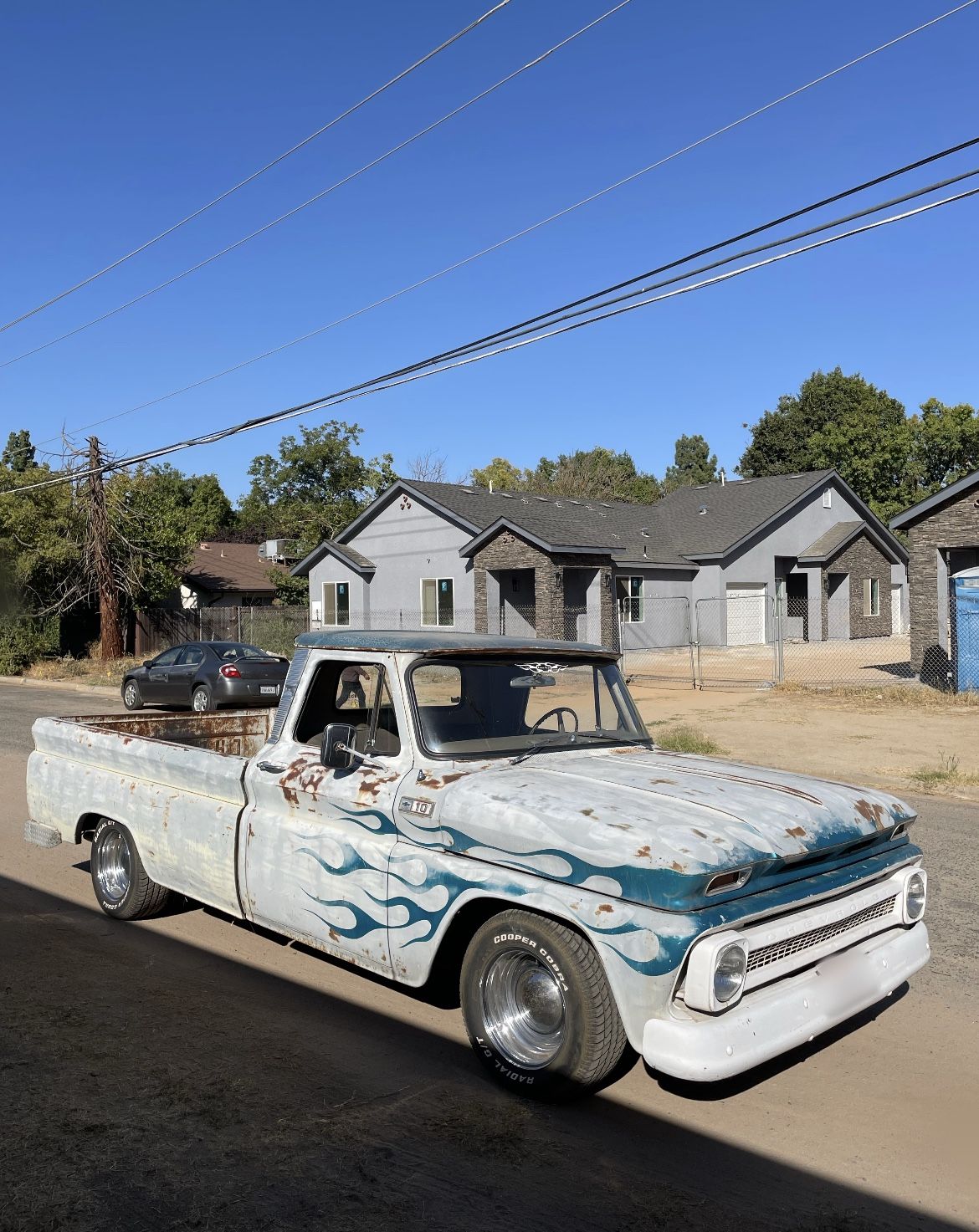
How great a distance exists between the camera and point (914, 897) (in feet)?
14.3

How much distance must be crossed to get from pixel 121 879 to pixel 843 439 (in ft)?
185

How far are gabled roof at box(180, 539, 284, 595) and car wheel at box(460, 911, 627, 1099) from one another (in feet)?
118

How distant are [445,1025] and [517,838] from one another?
1366 mm

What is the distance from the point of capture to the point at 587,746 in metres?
5.05

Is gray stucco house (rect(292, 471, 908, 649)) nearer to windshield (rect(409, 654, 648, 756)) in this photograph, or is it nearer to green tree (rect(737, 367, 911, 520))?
green tree (rect(737, 367, 911, 520))

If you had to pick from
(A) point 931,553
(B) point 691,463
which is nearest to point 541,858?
(A) point 931,553

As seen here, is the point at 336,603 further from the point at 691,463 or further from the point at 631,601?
the point at 691,463

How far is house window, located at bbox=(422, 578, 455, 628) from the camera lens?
3300 cm

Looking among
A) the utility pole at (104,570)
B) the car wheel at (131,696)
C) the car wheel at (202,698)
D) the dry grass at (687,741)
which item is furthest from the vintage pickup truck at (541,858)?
the utility pole at (104,570)

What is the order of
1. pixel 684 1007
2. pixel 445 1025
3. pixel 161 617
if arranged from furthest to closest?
pixel 161 617 → pixel 445 1025 → pixel 684 1007

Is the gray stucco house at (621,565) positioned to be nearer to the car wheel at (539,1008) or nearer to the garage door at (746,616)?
the garage door at (746,616)

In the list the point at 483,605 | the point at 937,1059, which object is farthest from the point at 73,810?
the point at 483,605

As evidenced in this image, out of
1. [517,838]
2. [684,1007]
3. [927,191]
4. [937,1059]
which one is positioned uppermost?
[927,191]

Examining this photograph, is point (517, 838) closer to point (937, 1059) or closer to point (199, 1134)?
point (199, 1134)
